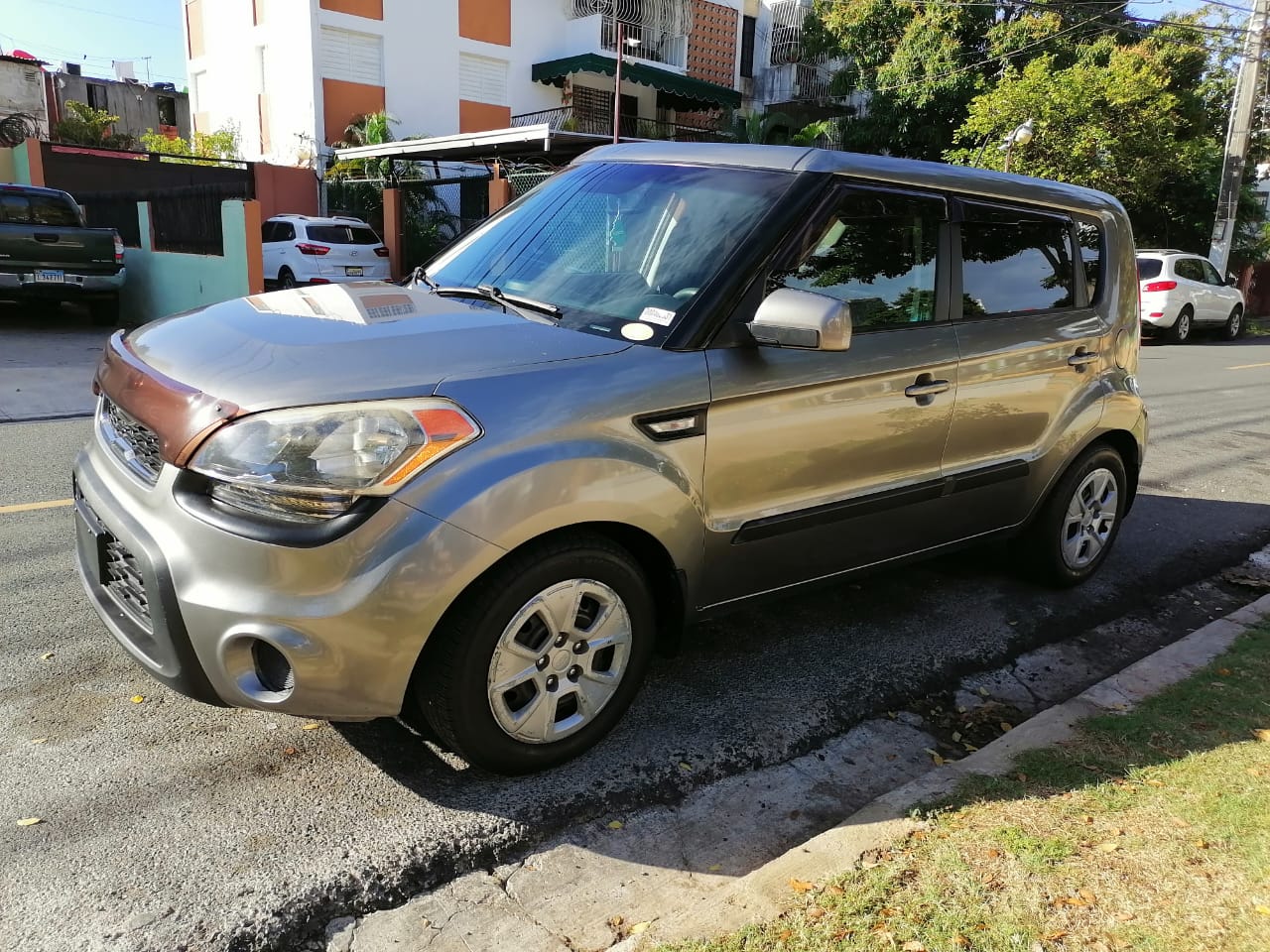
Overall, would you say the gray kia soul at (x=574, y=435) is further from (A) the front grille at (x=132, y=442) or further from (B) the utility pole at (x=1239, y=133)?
(B) the utility pole at (x=1239, y=133)

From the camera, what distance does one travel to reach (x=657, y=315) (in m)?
3.13

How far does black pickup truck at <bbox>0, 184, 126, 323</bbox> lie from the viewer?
12.1 m

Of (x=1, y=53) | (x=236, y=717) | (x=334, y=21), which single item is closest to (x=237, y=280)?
(x=236, y=717)

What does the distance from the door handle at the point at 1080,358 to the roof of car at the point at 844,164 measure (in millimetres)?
669

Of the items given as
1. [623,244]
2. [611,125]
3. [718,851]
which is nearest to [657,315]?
[623,244]

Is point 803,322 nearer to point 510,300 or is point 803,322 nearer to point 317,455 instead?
point 510,300

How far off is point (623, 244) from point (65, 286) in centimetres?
1176

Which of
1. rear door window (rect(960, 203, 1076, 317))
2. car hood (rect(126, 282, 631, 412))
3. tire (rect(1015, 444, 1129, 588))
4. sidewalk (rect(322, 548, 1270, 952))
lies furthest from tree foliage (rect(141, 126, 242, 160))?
sidewalk (rect(322, 548, 1270, 952))

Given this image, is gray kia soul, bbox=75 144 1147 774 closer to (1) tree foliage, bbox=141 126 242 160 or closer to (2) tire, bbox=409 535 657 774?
(2) tire, bbox=409 535 657 774

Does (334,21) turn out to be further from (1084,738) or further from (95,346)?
(1084,738)

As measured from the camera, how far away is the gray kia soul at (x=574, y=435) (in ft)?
8.18

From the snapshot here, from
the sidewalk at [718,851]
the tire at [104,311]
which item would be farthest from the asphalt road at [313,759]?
the tire at [104,311]

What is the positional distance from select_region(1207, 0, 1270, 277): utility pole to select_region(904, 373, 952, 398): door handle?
2138 cm

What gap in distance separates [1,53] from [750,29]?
27.6 meters
